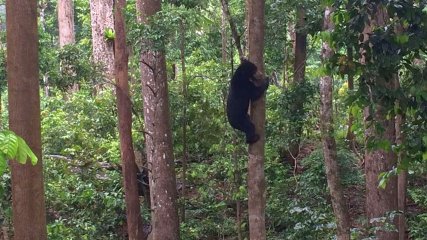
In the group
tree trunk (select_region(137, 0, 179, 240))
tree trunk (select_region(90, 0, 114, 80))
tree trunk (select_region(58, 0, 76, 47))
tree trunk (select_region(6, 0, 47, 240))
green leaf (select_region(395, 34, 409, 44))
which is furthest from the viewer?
tree trunk (select_region(58, 0, 76, 47))

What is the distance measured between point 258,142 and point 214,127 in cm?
558

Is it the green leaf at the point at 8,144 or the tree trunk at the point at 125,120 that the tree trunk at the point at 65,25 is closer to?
the tree trunk at the point at 125,120

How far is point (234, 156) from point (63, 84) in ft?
9.68

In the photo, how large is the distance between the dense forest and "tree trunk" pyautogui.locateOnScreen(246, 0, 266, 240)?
1cm

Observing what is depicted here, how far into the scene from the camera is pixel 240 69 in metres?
7.76

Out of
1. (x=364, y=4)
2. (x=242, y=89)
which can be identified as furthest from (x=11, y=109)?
(x=242, y=89)

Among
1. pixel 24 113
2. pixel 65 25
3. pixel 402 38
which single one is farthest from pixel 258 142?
pixel 65 25

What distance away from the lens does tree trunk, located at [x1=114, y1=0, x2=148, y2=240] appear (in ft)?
24.9

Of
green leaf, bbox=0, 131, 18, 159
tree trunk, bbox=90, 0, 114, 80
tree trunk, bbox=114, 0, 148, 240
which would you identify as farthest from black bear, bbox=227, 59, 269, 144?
tree trunk, bbox=90, 0, 114, 80

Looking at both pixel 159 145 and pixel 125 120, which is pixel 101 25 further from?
pixel 125 120

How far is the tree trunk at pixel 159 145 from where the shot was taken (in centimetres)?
917

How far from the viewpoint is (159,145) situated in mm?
9367

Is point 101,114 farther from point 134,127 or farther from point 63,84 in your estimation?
point 63,84

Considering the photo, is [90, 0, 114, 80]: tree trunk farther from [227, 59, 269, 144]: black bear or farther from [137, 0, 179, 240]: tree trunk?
[227, 59, 269, 144]: black bear
